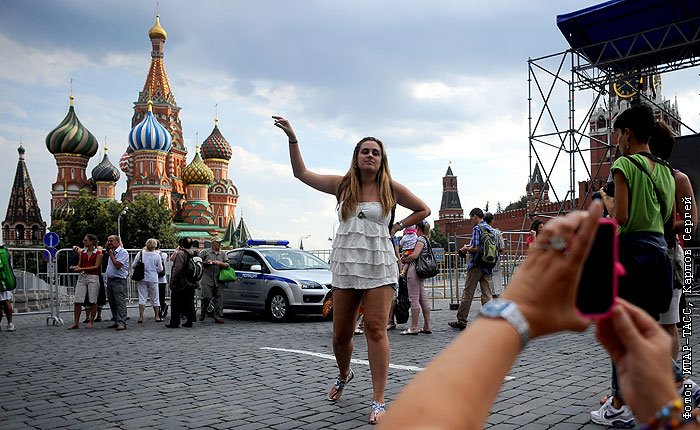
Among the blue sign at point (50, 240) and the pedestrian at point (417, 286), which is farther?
the blue sign at point (50, 240)

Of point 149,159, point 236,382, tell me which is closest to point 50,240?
point 236,382

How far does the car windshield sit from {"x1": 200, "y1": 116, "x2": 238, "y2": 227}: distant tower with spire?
69.2 metres

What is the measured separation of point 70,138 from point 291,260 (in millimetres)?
68932

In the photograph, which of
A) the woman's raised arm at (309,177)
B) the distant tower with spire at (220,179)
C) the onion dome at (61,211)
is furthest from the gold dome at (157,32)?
the woman's raised arm at (309,177)

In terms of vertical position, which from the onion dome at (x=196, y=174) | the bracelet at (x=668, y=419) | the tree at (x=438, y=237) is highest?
the onion dome at (x=196, y=174)

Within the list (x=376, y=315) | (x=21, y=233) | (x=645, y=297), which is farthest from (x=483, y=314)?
(x=21, y=233)

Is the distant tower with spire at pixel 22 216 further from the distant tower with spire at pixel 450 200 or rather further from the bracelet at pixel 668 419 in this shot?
the bracelet at pixel 668 419

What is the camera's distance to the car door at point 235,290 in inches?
556

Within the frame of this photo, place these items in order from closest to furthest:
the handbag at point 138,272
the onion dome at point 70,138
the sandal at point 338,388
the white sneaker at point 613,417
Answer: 1. the white sneaker at point 613,417
2. the sandal at point 338,388
3. the handbag at point 138,272
4. the onion dome at point 70,138

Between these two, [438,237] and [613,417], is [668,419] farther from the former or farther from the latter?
[438,237]

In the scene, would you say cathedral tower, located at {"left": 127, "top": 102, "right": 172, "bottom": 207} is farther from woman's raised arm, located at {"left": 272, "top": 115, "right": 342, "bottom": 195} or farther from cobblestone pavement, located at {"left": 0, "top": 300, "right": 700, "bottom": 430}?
woman's raised arm, located at {"left": 272, "top": 115, "right": 342, "bottom": 195}

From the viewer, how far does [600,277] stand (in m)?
0.95

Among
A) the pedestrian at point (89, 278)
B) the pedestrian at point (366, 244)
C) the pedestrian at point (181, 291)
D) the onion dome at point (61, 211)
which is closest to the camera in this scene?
the pedestrian at point (366, 244)

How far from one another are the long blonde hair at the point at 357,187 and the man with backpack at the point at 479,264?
538 cm
